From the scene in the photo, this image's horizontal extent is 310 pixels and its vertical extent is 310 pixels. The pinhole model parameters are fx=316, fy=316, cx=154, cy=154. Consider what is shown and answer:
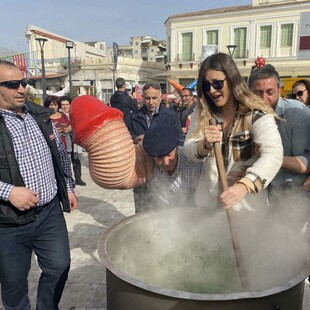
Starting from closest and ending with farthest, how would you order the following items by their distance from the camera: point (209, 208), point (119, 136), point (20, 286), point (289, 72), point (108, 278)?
point (108, 278), point (119, 136), point (209, 208), point (20, 286), point (289, 72)

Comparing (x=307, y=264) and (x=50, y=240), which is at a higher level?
(x=307, y=264)

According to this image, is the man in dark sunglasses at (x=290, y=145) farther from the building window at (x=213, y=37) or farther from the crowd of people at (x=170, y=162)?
the building window at (x=213, y=37)

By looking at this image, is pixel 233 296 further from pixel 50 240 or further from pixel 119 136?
pixel 50 240

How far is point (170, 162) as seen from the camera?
2119 mm

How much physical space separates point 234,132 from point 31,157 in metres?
1.32

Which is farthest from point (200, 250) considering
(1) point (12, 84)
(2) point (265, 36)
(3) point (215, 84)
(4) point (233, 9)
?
(4) point (233, 9)

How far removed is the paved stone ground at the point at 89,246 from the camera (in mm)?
2883

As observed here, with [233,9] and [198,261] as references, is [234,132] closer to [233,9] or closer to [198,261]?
[198,261]

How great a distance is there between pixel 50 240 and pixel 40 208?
0.26 meters

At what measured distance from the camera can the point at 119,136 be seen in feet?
5.80

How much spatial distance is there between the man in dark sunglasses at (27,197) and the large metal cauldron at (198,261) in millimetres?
634

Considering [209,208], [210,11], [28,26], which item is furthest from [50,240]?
[28,26]

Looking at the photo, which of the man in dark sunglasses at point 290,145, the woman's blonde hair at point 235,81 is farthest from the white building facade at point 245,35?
the woman's blonde hair at point 235,81

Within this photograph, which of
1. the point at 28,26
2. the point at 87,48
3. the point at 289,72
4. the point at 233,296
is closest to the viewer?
the point at 233,296
